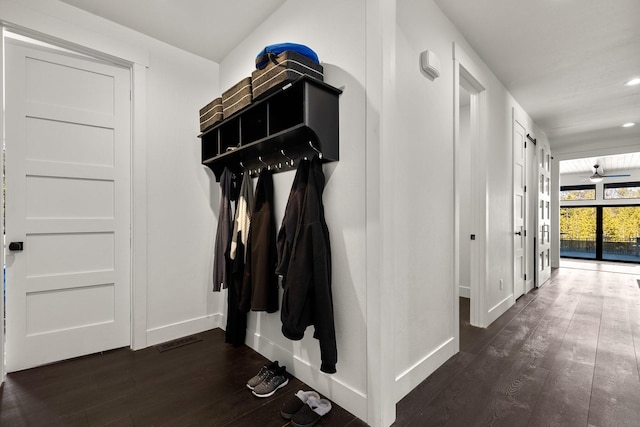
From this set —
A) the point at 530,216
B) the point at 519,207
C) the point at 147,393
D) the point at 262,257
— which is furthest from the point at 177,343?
the point at 530,216

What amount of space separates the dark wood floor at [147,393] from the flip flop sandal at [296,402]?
0.04 meters

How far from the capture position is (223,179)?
2.49 metres

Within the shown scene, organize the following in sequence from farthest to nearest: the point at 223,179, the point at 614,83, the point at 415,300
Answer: the point at 614,83 < the point at 223,179 < the point at 415,300

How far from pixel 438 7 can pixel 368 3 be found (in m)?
0.99

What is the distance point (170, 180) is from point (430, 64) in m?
2.30

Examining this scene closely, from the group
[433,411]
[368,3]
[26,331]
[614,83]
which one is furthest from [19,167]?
[614,83]

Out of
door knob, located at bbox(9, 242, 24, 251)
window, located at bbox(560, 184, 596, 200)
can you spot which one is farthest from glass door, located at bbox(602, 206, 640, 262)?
door knob, located at bbox(9, 242, 24, 251)

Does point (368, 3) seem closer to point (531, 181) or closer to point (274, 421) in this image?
point (274, 421)

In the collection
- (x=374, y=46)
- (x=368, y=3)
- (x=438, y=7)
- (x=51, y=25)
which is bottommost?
(x=374, y=46)

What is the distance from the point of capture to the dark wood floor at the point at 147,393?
59.8 inches

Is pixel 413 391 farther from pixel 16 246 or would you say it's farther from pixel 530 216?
pixel 530 216

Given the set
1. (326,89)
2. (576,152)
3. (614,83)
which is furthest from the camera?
(576,152)

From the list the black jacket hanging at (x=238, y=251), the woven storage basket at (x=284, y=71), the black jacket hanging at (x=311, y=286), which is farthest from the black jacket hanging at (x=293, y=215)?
the black jacket hanging at (x=238, y=251)

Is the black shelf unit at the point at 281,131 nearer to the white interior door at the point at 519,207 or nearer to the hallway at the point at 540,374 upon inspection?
the hallway at the point at 540,374
